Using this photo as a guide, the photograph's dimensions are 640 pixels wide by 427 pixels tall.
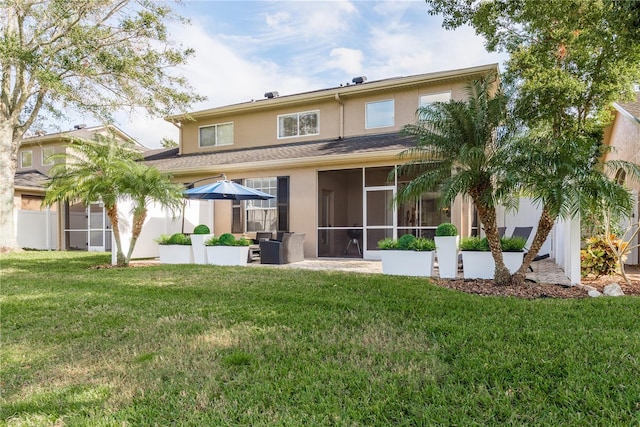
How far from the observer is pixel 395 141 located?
1212 cm

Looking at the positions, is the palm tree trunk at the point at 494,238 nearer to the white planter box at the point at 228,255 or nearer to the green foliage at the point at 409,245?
the green foliage at the point at 409,245

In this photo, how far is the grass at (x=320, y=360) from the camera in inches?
106

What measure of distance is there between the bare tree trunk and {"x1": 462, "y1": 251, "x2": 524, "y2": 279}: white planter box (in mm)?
16900

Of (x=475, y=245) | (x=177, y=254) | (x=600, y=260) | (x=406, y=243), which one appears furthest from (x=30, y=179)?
(x=600, y=260)

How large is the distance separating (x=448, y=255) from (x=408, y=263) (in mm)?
827

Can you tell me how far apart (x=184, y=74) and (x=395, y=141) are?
32.1 ft

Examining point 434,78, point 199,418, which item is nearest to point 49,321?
point 199,418

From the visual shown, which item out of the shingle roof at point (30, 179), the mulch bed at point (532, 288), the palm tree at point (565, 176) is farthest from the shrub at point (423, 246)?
the shingle roof at point (30, 179)

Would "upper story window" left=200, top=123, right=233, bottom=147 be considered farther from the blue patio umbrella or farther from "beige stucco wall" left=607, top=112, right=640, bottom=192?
"beige stucco wall" left=607, top=112, right=640, bottom=192

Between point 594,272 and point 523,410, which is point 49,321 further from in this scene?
point 594,272

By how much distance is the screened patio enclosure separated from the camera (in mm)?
12266

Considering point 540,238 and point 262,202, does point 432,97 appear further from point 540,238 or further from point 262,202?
point 540,238

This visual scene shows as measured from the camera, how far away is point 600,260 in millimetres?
7645

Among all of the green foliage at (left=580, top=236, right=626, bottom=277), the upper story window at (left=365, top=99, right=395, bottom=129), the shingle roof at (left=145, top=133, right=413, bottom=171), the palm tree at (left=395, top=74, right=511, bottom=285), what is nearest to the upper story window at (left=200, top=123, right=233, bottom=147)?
the shingle roof at (left=145, top=133, right=413, bottom=171)
